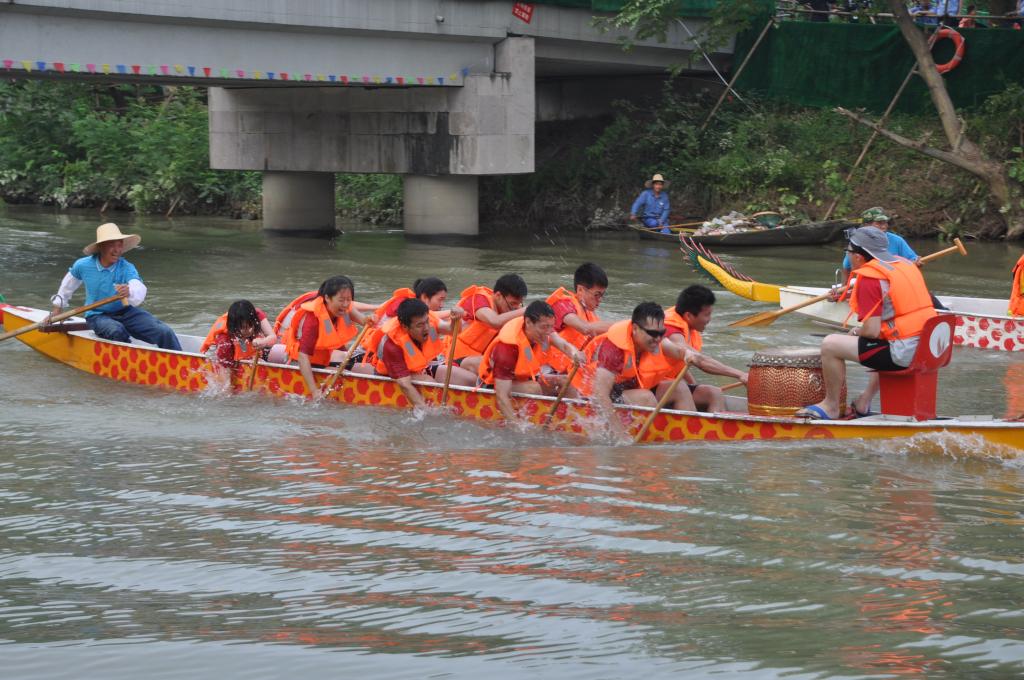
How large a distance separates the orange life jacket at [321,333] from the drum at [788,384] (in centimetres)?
359

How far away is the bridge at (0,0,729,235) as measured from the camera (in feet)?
59.2

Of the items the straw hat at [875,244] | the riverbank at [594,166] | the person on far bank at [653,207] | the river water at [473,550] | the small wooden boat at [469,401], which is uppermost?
the riverbank at [594,166]

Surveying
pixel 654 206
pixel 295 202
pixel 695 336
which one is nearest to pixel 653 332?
pixel 695 336

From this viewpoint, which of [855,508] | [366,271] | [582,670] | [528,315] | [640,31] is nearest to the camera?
[582,670]

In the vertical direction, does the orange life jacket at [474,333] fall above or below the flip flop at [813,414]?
above

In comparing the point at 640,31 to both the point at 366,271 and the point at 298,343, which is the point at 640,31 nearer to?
the point at 366,271

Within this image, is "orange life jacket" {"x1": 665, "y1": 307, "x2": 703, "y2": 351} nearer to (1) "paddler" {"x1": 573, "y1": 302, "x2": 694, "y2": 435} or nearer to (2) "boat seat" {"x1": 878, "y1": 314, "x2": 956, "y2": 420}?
(1) "paddler" {"x1": 573, "y1": 302, "x2": 694, "y2": 435}

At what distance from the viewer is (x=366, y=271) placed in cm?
2012

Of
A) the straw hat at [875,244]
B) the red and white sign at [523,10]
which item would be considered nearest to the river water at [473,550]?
the straw hat at [875,244]

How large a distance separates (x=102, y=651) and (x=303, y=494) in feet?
8.13

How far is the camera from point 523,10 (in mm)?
22875

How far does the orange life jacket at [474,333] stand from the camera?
9.93 metres

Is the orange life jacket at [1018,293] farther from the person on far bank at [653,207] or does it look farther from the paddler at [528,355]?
the person on far bank at [653,207]

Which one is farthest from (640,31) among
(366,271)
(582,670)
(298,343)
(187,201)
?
(582,670)
